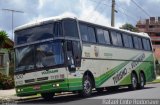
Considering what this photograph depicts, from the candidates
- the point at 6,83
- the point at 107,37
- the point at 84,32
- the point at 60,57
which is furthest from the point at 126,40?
the point at 6,83

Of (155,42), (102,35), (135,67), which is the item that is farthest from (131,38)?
(155,42)

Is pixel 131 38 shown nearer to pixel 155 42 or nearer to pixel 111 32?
pixel 111 32

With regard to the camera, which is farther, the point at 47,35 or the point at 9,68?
the point at 9,68

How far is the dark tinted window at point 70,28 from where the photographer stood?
19.1 metres

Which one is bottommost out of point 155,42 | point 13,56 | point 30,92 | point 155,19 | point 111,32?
point 30,92

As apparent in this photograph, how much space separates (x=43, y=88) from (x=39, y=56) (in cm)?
138

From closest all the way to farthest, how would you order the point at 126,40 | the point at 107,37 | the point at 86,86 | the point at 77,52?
the point at 77,52 → the point at 86,86 → the point at 107,37 → the point at 126,40

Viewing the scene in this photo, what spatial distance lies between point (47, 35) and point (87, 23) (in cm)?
306

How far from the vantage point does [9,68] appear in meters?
37.2

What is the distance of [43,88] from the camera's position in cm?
1872

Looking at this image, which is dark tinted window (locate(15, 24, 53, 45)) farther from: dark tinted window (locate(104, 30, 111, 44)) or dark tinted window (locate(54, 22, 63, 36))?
dark tinted window (locate(104, 30, 111, 44))

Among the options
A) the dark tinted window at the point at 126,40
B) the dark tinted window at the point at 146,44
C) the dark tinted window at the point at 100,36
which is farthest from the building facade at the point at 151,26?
the dark tinted window at the point at 100,36

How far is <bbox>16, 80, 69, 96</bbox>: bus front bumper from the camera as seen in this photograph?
18.5m

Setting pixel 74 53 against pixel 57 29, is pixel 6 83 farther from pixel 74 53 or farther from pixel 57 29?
pixel 57 29
